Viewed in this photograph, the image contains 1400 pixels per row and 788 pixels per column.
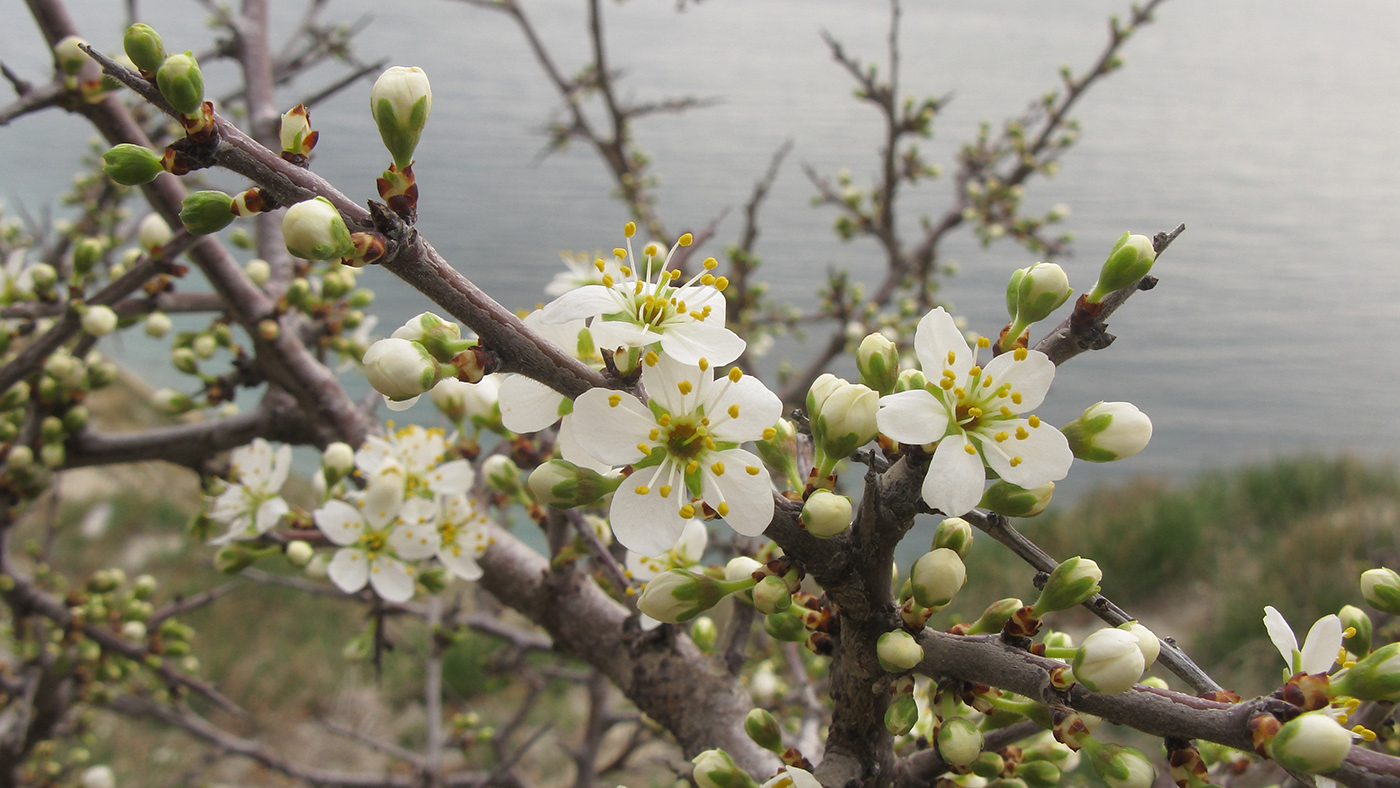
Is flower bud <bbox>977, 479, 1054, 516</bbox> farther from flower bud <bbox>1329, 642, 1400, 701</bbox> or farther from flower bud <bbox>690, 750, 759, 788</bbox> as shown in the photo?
flower bud <bbox>690, 750, 759, 788</bbox>

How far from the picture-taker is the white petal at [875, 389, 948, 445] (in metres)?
0.71

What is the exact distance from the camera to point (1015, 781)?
0.94 metres

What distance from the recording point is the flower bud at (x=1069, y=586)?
30.9 inches

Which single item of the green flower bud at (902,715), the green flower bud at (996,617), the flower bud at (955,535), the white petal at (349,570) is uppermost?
the flower bud at (955,535)

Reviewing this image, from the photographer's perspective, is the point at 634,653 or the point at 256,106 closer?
the point at 634,653

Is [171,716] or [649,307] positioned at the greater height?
[649,307]

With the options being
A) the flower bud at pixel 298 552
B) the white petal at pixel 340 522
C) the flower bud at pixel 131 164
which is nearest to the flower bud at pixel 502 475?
the white petal at pixel 340 522

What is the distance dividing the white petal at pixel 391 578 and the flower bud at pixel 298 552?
136 mm

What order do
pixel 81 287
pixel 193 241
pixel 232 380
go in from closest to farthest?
pixel 193 241 < pixel 81 287 < pixel 232 380

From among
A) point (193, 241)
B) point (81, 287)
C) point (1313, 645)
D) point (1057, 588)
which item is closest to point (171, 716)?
point (81, 287)

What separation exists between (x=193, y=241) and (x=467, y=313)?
978 mm

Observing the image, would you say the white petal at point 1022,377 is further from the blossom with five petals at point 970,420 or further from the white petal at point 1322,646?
the white petal at point 1322,646

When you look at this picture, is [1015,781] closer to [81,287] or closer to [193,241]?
[193,241]

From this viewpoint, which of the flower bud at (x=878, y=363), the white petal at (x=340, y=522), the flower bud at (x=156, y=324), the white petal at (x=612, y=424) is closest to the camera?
the white petal at (x=612, y=424)
